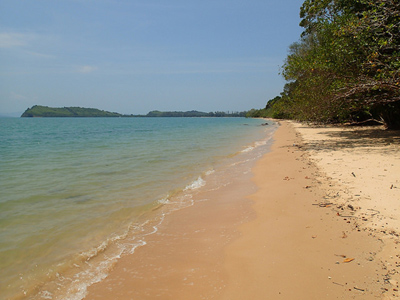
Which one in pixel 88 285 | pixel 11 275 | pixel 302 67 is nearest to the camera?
pixel 88 285

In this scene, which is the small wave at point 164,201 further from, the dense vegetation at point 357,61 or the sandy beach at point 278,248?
the dense vegetation at point 357,61

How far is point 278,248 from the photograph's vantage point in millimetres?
4172

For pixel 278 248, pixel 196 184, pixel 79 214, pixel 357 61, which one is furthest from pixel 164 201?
pixel 357 61

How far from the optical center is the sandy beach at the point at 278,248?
3.23 meters

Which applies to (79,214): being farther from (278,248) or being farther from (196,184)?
(278,248)

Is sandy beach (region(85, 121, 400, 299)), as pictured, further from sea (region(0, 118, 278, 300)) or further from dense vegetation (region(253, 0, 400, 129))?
dense vegetation (region(253, 0, 400, 129))

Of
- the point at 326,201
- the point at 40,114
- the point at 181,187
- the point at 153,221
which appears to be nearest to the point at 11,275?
the point at 153,221

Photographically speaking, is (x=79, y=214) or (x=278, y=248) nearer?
(x=278, y=248)

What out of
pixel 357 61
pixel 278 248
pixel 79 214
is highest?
pixel 357 61

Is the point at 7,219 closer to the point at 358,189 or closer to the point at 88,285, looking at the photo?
the point at 88,285

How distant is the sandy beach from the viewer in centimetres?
323

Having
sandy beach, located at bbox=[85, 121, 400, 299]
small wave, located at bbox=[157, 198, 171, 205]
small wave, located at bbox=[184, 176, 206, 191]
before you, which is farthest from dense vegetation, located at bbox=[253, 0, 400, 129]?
small wave, located at bbox=[157, 198, 171, 205]

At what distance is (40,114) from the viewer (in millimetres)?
199000

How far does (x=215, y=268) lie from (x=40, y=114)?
8963 inches
